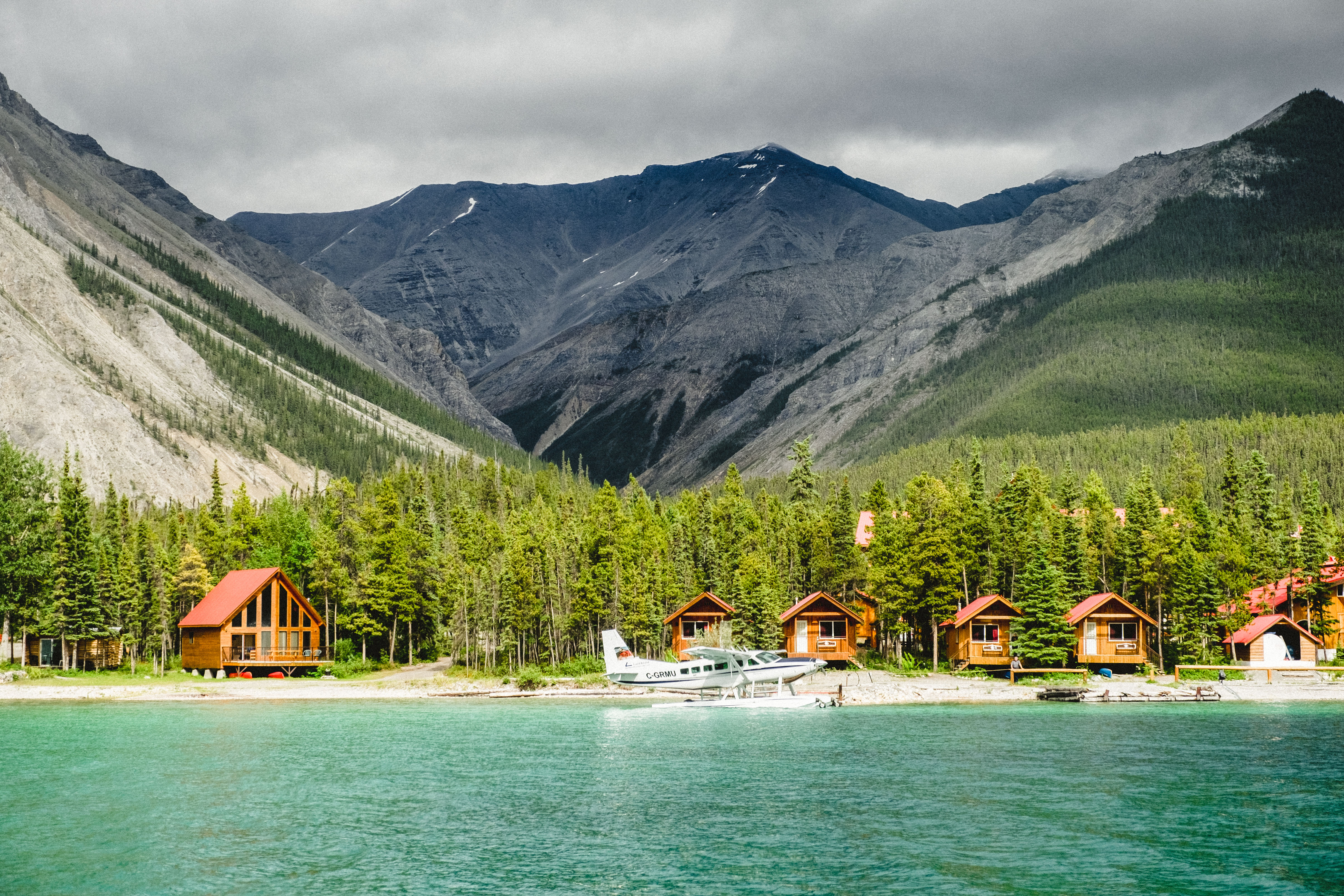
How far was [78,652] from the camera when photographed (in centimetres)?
10181

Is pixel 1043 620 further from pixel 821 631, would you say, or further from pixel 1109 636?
pixel 821 631

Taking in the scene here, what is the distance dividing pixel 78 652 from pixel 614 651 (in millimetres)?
49900

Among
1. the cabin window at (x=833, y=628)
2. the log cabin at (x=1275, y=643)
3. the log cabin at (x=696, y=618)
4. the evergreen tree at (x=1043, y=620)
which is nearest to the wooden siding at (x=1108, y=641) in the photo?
the evergreen tree at (x=1043, y=620)

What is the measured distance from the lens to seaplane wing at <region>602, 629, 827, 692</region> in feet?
277

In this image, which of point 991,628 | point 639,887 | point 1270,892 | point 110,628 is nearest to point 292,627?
point 110,628

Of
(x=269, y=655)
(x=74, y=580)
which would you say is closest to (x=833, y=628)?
(x=269, y=655)

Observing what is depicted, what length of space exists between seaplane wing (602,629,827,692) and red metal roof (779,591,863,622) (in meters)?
10.4

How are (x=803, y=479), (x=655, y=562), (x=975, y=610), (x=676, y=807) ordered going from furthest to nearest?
1. (x=803, y=479)
2. (x=655, y=562)
3. (x=975, y=610)
4. (x=676, y=807)

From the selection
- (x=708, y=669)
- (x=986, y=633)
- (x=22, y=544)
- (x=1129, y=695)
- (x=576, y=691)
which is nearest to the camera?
(x=1129, y=695)

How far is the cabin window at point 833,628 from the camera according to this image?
337ft

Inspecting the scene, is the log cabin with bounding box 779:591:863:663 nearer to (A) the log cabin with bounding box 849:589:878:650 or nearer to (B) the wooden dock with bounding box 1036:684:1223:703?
(A) the log cabin with bounding box 849:589:878:650

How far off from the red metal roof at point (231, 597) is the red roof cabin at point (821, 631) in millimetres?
44759

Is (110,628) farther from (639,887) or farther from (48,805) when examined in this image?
(639,887)

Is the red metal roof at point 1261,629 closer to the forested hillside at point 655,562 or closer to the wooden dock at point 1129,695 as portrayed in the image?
the forested hillside at point 655,562
